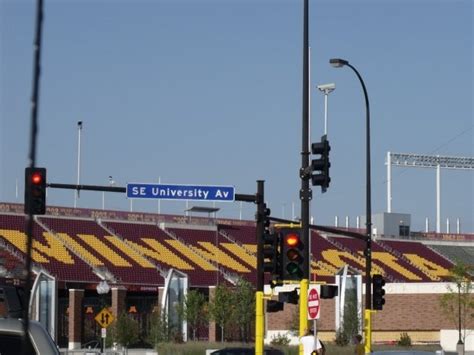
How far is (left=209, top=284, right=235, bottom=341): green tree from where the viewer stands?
70.4 meters

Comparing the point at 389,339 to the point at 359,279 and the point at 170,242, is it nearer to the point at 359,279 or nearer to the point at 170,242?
the point at 359,279

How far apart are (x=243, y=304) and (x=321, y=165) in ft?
144

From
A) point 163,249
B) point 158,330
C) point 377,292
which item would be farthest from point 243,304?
point 377,292

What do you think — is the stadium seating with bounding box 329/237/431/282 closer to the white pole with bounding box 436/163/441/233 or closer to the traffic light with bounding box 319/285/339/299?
the white pole with bounding box 436/163/441/233

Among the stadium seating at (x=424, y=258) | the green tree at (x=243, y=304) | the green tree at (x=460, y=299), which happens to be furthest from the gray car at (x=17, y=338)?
the stadium seating at (x=424, y=258)

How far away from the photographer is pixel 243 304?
70250mm

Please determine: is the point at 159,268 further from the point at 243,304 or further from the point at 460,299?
the point at 460,299

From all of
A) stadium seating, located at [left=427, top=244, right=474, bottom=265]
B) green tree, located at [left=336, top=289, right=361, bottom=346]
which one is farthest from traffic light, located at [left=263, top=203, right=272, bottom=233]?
stadium seating, located at [left=427, top=244, right=474, bottom=265]

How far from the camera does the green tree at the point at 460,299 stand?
222 ft

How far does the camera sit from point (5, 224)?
76.8 m

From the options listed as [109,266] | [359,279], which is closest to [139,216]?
[109,266]

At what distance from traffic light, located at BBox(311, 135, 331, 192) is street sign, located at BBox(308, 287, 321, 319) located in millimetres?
2465

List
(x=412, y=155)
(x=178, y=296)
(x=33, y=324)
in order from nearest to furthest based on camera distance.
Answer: (x=33, y=324)
(x=178, y=296)
(x=412, y=155)

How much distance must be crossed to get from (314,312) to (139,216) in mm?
62840
